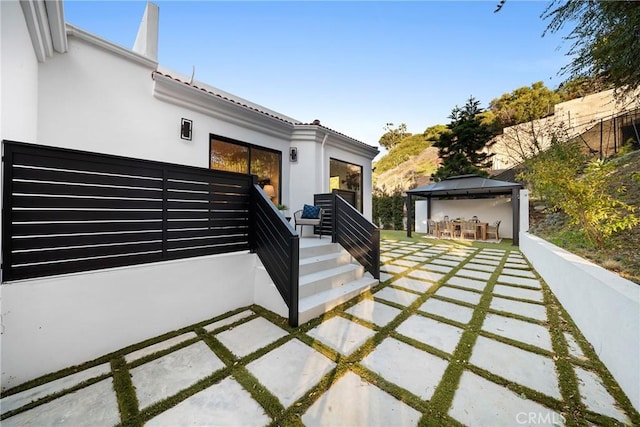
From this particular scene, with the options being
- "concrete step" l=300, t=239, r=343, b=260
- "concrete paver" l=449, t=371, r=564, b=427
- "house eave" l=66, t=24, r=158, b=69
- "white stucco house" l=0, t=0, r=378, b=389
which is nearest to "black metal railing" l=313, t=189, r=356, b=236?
"white stucco house" l=0, t=0, r=378, b=389

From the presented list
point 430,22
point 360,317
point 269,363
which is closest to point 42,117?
point 269,363

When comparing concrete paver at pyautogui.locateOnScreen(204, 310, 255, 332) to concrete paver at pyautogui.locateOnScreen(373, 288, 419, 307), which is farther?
concrete paver at pyautogui.locateOnScreen(373, 288, 419, 307)

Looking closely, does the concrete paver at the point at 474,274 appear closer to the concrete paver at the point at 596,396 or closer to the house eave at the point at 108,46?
the concrete paver at the point at 596,396

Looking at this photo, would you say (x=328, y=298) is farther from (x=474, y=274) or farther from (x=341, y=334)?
(x=474, y=274)

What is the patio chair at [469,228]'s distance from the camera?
Result: 1080cm

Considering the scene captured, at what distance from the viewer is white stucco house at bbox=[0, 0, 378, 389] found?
6.36 ft

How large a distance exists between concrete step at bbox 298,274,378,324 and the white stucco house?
0.81m

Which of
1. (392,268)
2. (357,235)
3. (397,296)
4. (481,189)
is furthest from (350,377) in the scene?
(481,189)

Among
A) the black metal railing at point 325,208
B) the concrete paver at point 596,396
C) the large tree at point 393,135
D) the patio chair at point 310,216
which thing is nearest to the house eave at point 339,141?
the black metal railing at point 325,208

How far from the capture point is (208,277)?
293cm

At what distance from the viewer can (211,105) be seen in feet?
15.2

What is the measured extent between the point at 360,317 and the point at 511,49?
10103mm

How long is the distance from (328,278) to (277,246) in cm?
114

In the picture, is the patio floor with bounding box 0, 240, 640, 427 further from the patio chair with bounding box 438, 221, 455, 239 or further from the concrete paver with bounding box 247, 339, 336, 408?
the patio chair with bounding box 438, 221, 455, 239
